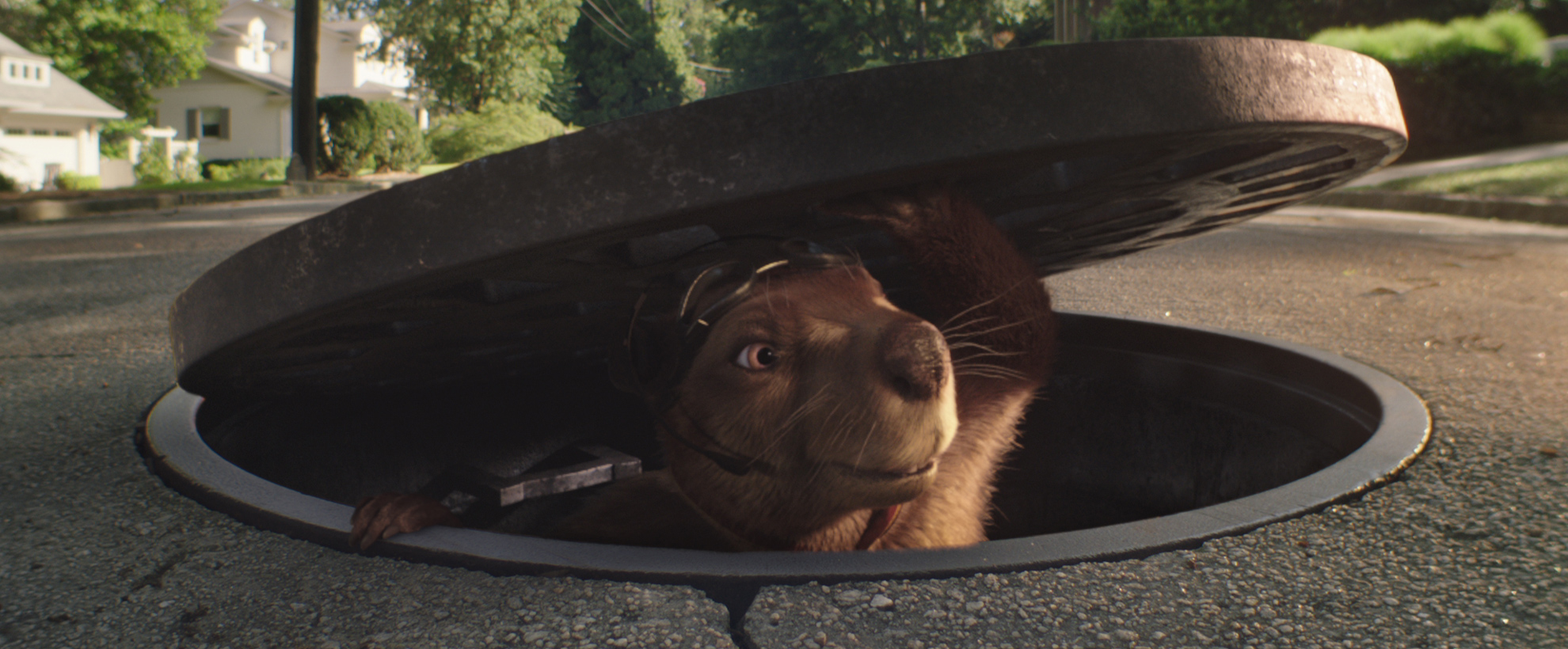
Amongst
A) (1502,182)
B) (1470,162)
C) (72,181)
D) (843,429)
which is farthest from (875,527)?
(72,181)

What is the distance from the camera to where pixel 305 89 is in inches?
753

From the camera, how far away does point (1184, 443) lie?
3158 millimetres

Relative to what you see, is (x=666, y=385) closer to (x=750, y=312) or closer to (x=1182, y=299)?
(x=750, y=312)

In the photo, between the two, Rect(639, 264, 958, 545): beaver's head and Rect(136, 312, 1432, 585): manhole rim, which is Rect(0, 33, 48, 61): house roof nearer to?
Rect(136, 312, 1432, 585): manhole rim

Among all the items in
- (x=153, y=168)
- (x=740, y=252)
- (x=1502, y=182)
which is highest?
(x=1502, y=182)

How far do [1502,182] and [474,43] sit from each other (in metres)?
36.1

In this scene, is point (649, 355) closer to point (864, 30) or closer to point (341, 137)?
point (341, 137)

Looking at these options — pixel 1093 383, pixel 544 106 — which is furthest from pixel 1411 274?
pixel 544 106

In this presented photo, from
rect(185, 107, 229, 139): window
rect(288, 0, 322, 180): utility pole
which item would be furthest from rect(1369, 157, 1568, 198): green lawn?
rect(185, 107, 229, 139): window

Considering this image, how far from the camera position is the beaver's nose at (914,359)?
133 cm

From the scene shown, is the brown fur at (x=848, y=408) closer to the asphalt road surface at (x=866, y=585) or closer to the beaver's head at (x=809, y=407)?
the beaver's head at (x=809, y=407)

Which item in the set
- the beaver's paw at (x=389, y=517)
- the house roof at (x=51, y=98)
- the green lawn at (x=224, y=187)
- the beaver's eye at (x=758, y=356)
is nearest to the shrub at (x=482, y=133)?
the house roof at (x=51, y=98)

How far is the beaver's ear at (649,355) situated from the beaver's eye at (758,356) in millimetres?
188

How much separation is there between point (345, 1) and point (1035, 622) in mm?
46848
